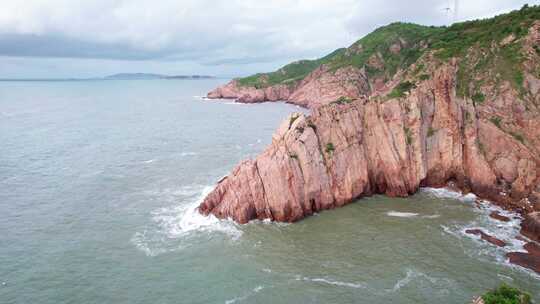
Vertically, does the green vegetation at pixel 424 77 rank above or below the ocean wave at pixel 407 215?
above

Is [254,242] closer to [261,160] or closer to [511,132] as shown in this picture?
[261,160]

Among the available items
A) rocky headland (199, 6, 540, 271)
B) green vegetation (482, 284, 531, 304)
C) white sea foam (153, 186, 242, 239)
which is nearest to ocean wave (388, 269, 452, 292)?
green vegetation (482, 284, 531, 304)

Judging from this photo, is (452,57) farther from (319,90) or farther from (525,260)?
(319,90)

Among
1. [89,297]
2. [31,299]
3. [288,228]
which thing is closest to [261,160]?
[288,228]

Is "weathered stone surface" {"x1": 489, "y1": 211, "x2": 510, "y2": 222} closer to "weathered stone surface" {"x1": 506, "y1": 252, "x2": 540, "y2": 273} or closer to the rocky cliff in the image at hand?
the rocky cliff

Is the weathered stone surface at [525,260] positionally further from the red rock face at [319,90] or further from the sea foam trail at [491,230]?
the red rock face at [319,90]

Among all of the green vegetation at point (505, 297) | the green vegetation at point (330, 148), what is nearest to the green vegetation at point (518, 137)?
→ the green vegetation at point (330, 148)

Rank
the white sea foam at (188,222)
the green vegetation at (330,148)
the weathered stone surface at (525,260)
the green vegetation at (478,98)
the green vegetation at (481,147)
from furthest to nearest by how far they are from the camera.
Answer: the green vegetation at (478,98) → the green vegetation at (481,147) → the green vegetation at (330,148) → the white sea foam at (188,222) → the weathered stone surface at (525,260)
